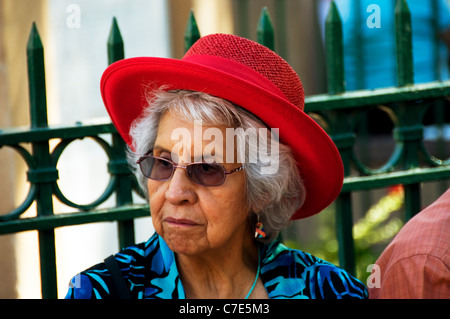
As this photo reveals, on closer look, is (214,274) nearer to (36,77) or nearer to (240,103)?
(240,103)

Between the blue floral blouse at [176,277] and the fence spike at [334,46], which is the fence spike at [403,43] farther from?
the blue floral blouse at [176,277]

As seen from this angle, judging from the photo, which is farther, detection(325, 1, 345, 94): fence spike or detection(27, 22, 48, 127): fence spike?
detection(325, 1, 345, 94): fence spike

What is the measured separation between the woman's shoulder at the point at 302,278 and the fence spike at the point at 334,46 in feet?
2.72

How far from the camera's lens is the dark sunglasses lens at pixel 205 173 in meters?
2.23

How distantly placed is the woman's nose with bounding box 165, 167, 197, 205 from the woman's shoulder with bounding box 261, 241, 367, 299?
1.46 feet

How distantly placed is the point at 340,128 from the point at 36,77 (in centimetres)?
125

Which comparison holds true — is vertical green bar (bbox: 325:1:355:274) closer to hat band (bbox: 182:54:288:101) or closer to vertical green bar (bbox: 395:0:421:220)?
vertical green bar (bbox: 395:0:421:220)

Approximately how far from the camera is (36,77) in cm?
264

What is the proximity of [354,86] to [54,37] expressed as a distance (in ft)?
8.98

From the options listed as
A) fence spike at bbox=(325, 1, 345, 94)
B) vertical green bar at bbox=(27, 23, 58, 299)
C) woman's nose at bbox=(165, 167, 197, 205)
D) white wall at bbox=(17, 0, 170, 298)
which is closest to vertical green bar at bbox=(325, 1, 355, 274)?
fence spike at bbox=(325, 1, 345, 94)

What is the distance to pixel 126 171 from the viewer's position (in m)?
2.74

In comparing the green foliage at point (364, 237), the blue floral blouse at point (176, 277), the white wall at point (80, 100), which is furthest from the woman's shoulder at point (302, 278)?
the green foliage at point (364, 237)

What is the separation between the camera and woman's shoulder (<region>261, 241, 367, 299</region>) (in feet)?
8.00

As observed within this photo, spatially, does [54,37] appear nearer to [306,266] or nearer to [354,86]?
[306,266]
